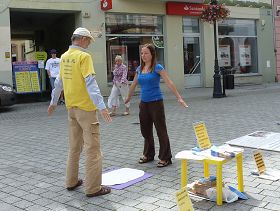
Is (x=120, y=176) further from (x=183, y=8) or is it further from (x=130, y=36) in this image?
(x=183, y=8)

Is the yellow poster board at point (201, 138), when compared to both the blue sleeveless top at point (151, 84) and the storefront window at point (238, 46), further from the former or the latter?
the storefront window at point (238, 46)

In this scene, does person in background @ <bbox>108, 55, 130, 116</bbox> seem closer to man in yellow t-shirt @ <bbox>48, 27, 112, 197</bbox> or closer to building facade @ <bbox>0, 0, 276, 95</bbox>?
building facade @ <bbox>0, 0, 276, 95</bbox>

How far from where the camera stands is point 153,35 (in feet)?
63.2

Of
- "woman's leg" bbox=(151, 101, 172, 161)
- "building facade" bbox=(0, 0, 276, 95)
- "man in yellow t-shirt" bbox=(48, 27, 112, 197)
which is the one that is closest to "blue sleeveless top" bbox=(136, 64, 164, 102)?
"woman's leg" bbox=(151, 101, 172, 161)

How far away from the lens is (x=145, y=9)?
18734mm

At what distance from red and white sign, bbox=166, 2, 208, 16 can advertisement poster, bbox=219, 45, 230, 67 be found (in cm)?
276

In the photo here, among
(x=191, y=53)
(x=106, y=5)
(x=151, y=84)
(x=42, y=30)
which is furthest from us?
(x=42, y=30)

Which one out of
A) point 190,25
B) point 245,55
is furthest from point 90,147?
point 245,55

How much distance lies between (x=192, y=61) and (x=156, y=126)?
15.1 m

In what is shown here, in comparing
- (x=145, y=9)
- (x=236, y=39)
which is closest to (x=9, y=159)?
(x=145, y=9)

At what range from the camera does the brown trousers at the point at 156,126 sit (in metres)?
6.16

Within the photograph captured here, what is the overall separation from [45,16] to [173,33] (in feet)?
18.6

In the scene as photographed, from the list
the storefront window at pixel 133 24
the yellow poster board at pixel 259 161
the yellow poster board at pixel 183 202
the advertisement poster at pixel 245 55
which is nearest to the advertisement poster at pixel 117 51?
the storefront window at pixel 133 24

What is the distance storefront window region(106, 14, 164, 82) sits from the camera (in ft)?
59.6
